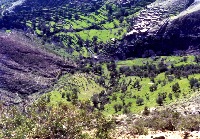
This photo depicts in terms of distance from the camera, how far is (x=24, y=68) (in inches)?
6378

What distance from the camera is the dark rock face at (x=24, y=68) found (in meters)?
145

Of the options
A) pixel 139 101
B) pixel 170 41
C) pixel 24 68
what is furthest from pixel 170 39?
pixel 24 68

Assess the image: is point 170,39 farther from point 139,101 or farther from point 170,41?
point 139,101

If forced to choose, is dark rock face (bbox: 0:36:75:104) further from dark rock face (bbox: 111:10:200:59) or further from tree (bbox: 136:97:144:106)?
tree (bbox: 136:97:144:106)

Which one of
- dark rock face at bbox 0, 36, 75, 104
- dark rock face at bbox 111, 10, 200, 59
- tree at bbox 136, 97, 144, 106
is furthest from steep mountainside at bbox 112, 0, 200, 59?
tree at bbox 136, 97, 144, 106

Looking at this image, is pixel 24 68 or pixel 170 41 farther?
pixel 170 41

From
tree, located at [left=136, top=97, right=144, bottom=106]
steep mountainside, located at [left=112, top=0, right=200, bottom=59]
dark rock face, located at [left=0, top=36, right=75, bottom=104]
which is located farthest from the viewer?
steep mountainside, located at [left=112, top=0, right=200, bottom=59]

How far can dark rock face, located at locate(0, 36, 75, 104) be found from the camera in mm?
145375

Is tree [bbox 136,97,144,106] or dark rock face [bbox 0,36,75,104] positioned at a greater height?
tree [bbox 136,97,144,106]

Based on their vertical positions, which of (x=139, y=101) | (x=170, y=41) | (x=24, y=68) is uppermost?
(x=139, y=101)

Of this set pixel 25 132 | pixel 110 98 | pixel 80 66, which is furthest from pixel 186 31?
pixel 25 132

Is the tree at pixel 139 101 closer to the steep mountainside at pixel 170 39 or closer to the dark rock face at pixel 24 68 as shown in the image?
the dark rock face at pixel 24 68

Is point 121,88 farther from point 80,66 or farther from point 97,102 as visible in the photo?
point 80,66

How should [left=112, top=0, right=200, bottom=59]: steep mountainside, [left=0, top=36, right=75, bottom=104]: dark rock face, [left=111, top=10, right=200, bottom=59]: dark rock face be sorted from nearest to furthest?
[left=0, top=36, right=75, bottom=104]: dark rock face < [left=111, top=10, right=200, bottom=59]: dark rock face < [left=112, top=0, right=200, bottom=59]: steep mountainside
